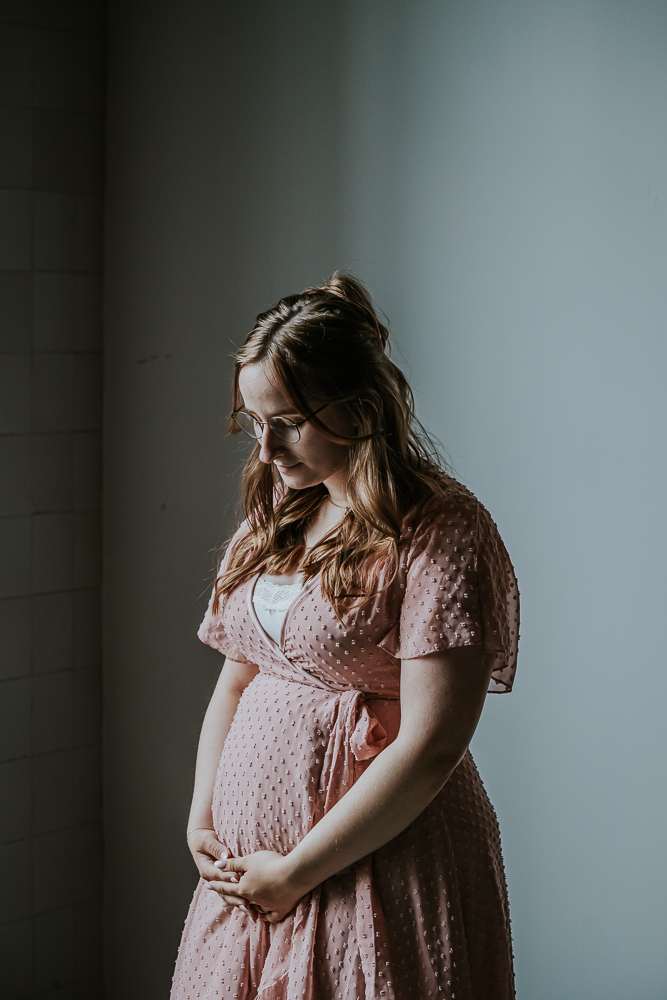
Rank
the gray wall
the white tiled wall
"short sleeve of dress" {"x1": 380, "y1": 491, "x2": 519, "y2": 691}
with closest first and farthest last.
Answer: "short sleeve of dress" {"x1": 380, "y1": 491, "x2": 519, "y2": 691} → the gray wall → the white tiled wall

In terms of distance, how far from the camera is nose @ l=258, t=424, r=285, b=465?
123cm

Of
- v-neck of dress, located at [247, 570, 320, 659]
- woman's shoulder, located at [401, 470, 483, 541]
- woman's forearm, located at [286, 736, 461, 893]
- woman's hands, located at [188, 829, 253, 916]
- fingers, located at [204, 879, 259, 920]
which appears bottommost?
fingers, located at [204, 879, 259, 920]

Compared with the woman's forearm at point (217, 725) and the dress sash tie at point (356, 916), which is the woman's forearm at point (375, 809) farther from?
the woman's forearm at point (217, 725)

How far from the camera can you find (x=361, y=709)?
1.25 m

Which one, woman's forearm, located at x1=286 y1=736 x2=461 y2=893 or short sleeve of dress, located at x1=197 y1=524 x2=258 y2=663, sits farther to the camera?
short sleeve of dress, located at x1=197 y1=524 x2=258 y2=663

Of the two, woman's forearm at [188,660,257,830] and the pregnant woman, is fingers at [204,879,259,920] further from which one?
woman's forearm at [188,660,257,830]

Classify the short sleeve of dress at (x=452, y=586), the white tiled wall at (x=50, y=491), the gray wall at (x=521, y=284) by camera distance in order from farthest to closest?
the white tiled wall at (x=50, y=491) < the gray wall at (x=521, y=284) < the short sleeve of dress at (x=452, y=586)

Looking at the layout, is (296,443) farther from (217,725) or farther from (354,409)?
(217,725)

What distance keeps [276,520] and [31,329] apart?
102cm

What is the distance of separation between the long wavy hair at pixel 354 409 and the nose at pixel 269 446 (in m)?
0.06

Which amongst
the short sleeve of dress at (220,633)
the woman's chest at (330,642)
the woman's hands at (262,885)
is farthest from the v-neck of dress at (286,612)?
the woman's hands at (262,885)

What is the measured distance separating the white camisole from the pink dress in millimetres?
12

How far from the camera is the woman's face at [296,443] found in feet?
3.99

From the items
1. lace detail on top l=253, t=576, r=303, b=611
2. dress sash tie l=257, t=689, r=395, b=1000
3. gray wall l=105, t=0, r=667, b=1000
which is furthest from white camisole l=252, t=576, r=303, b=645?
gray wall l=105, t=0, r=667, b=1000
